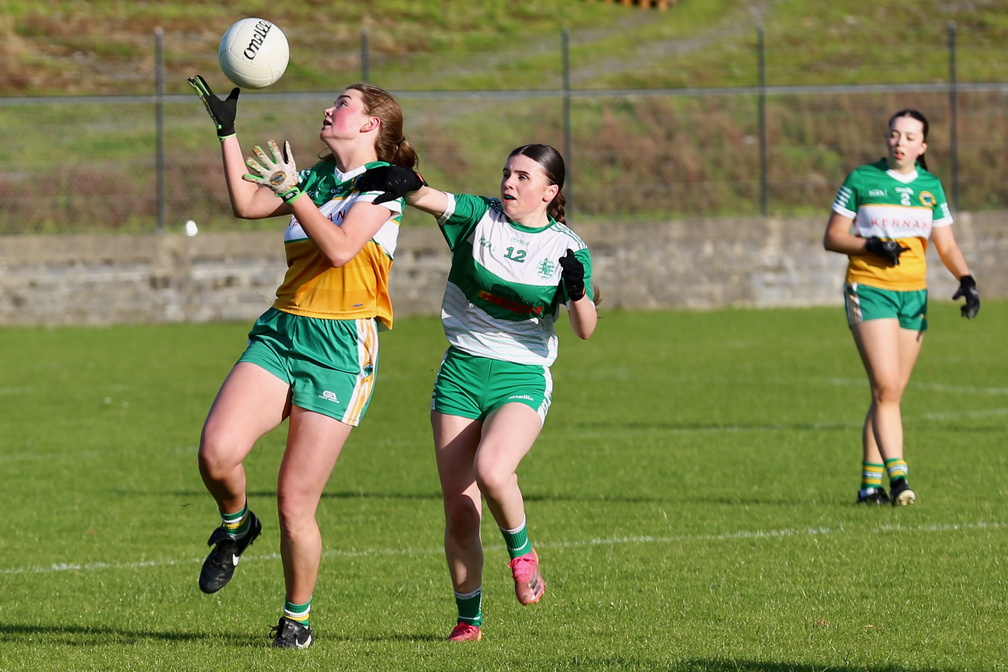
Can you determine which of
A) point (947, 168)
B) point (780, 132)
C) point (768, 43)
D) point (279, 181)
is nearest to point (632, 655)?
point (279, 181)

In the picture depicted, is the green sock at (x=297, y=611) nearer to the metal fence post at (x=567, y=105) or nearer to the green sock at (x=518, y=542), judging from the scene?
the green sock at (x=518, y=542)

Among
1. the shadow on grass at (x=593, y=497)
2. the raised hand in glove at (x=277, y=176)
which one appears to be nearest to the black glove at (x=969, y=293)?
the shadow on grass at (x=593, y=497)

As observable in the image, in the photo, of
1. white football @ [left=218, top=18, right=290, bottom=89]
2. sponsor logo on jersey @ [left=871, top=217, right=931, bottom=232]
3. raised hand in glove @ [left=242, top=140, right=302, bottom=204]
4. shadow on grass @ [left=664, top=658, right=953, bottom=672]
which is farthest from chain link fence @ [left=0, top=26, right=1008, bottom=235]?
shadow on grass @ [left=664, top=658, right=953, bottom=672]

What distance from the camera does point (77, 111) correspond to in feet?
98.1

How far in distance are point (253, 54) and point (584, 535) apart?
11.6 ft

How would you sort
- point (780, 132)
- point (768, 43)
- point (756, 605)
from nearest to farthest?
1. point (756, 605)
2. point (780, 132)
3. point (768, 43)

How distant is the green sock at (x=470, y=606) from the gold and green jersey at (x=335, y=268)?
1184 millimetres

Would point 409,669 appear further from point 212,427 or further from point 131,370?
point 131,370

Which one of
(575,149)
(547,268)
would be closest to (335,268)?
(547,268)

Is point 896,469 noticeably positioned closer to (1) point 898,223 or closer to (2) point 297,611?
(1) point 898,223

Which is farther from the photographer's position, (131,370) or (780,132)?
(780,132)

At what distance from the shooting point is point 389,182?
6.04 m

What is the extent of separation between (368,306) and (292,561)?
3.40ft

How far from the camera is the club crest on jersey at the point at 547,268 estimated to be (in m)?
6.40
